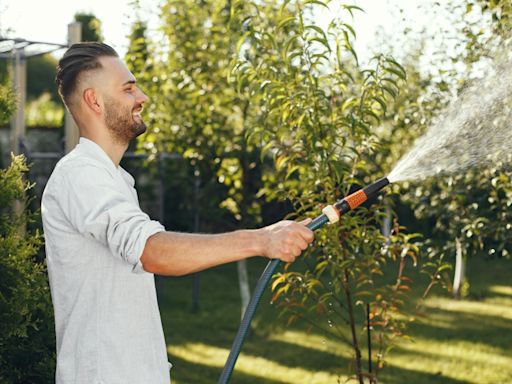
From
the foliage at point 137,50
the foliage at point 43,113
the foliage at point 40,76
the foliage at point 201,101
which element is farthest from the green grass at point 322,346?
the foliage at point 40,76

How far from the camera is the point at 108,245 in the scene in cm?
207

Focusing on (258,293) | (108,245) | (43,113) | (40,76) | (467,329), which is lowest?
(467,329)

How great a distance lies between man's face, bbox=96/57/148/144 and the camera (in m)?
2.30

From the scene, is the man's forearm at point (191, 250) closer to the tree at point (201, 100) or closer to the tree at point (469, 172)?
the tree at point (469, 172)

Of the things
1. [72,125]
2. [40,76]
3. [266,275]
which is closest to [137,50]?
[72,125]

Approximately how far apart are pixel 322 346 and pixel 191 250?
575 cm

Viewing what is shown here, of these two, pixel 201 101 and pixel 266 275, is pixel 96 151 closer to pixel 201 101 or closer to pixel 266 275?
pixel 266 275

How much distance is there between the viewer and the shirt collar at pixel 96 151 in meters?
2.25

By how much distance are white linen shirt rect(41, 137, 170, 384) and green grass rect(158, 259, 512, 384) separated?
172 inches

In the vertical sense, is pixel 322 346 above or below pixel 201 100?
below

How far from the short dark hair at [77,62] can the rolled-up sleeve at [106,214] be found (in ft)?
1.00

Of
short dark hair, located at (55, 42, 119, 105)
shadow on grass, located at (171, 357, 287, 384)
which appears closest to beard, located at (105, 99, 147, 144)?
short dark hair, located at (55, 42, 119, 105)

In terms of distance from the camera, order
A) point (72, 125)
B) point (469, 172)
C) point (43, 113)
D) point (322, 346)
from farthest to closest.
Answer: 1. point (43, 113)
2. point (322, 346)
3. point (72, 125)
4. point (469, 172)

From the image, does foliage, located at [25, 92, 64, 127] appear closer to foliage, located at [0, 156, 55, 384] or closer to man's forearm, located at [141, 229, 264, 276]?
foliage, located at [0, 156, 55, 384]
